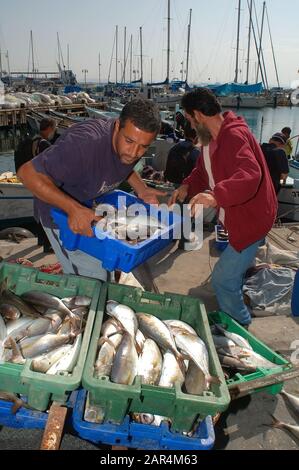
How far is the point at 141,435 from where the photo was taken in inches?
75.4

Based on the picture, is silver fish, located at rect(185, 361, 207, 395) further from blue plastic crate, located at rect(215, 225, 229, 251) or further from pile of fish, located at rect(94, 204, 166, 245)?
blue plastic crate, located at rect(215, 225, 229, 251)

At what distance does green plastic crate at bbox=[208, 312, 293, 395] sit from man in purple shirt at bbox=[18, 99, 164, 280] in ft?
3.65

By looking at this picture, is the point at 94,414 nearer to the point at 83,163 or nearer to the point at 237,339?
the point at 237,339

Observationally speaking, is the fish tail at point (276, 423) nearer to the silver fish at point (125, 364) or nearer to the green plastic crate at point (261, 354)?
the green plastic crate at point (261, 354)

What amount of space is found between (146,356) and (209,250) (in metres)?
4.03

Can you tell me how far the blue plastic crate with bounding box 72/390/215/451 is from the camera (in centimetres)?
187

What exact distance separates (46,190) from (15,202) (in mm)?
7533

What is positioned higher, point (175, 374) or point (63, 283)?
point (63, 283)

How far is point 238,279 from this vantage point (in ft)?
11.3

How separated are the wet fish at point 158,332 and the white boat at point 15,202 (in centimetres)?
763

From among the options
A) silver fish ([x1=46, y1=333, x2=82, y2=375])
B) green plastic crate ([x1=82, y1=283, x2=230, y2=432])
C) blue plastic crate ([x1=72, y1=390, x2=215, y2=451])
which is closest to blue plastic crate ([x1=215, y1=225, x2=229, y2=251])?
green plastic crate ([x1=82, y1=283, x2=230, y2=432])

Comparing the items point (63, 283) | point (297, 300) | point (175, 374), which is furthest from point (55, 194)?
point (297, 300)

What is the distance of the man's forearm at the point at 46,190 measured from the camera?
2512mm
